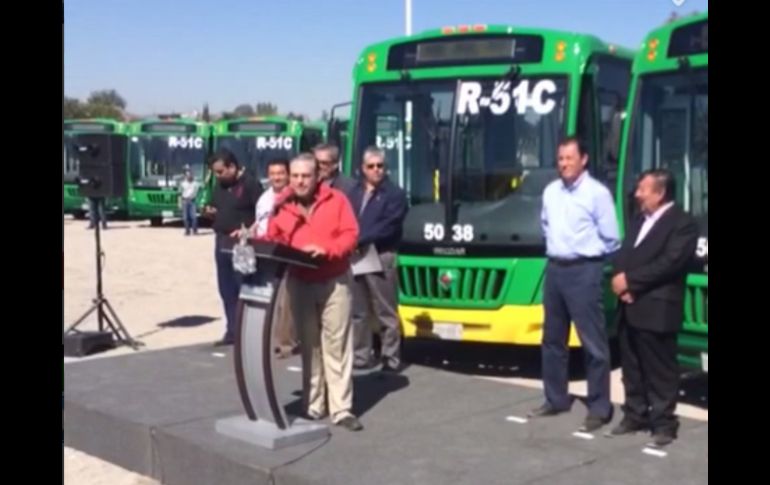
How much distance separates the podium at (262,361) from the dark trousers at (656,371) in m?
1.96

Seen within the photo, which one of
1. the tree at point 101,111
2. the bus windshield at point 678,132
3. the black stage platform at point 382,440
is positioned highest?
the tree at point 101,111

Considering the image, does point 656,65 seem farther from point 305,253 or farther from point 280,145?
point 280,145

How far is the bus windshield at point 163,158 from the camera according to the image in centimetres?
2962

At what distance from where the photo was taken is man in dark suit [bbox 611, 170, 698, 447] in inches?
271

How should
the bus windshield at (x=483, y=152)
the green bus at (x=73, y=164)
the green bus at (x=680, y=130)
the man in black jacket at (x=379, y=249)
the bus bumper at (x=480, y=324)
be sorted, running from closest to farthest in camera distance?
the green bus at (x=680, y=130)
the man in black jacket at (x=379, y=249)
the bus bumper at (x=480, y=324)
the bus windshield at (x=483, y=152)
the green bus at (x=73, y=164)

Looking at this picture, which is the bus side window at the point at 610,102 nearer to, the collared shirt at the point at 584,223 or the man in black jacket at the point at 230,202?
the collared shirt at the point at 584,223

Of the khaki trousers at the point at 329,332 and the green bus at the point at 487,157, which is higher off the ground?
the green bus at the point at 487,157

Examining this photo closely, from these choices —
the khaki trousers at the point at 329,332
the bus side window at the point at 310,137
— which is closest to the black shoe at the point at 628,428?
the khaki trousers at the point at 329,332

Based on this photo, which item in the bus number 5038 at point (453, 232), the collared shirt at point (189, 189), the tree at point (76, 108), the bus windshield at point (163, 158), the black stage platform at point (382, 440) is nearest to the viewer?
the black stage platform at point (382, 440)

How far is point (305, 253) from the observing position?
6.87m

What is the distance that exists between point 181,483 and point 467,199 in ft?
12.7

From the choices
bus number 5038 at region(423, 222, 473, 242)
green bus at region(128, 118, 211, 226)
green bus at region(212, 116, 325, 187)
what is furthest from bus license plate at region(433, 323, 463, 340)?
green bus at region(128, 118, 211, 226)

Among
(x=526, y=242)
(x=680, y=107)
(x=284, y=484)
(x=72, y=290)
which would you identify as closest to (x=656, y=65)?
(x=680, y=107)

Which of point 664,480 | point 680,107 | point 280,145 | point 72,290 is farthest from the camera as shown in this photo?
point 280,145
